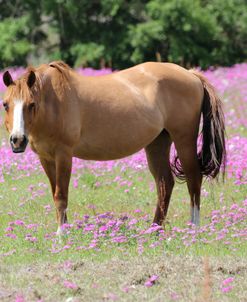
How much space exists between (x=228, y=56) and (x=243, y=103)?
370 inches

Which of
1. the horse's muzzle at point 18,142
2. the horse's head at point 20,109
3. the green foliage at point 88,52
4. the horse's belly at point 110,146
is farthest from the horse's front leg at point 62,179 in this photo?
the green foliage at point 88,52

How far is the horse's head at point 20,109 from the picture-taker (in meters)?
6.66

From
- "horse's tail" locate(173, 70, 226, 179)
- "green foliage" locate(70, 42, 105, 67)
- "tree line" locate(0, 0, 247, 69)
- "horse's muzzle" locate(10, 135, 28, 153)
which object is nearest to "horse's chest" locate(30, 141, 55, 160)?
"horse's muzzle" locate(10, 135, 28, 153)

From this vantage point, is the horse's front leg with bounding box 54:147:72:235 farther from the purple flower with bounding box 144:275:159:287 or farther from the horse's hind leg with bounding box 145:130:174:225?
the purple flower with bounding box 144:275:159:287

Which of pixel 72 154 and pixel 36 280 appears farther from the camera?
pixel 72 154

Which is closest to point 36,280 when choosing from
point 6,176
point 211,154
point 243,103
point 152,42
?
point 211,154

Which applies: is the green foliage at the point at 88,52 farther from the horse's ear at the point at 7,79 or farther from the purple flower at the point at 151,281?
the purple flower at the point at 151,281

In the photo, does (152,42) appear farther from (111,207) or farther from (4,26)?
(111,207)

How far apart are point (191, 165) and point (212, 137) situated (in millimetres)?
384

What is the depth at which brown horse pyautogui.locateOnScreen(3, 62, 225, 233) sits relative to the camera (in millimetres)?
7062

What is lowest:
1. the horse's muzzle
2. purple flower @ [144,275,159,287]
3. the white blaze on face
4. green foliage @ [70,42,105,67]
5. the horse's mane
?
green foliage @ [70,42,105,67]

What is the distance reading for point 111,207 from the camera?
8.67 metres

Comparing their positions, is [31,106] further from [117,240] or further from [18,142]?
[117,240]

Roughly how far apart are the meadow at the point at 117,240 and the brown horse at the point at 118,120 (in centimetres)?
50
